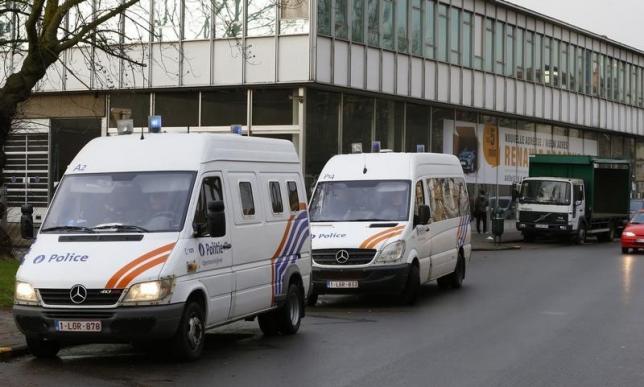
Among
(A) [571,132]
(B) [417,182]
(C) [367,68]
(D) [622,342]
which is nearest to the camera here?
(D) [622,342]

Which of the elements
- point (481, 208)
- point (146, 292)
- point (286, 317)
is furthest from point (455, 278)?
point (481, 208)

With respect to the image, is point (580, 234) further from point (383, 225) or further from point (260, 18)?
point (383, 225)

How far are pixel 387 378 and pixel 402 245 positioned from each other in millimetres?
6527

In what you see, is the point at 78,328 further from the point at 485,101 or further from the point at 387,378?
the point at 485,101

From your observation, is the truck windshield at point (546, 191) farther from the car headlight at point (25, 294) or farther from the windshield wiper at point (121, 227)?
the car headlight at point (25, 294)

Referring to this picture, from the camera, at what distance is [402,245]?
16094 millimetres

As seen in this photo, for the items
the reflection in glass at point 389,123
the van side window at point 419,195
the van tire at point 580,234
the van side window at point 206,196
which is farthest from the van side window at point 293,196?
the van tire at point 580,234

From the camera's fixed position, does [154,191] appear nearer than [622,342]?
Yes

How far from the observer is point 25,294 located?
32.9ft

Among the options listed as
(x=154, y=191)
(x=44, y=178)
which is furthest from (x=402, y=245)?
(x=44, y=178)

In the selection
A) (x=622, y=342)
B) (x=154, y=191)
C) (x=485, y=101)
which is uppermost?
(x=485, y=101)

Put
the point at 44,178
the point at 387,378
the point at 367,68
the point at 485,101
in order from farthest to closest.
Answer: the point at 485,101 → the point at 44,178 → the point at 367,68 → the point at 387,378

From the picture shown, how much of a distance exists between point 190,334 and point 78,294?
4.10ft

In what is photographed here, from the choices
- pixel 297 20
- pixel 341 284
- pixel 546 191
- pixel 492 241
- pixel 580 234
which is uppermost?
pixel 297 20
